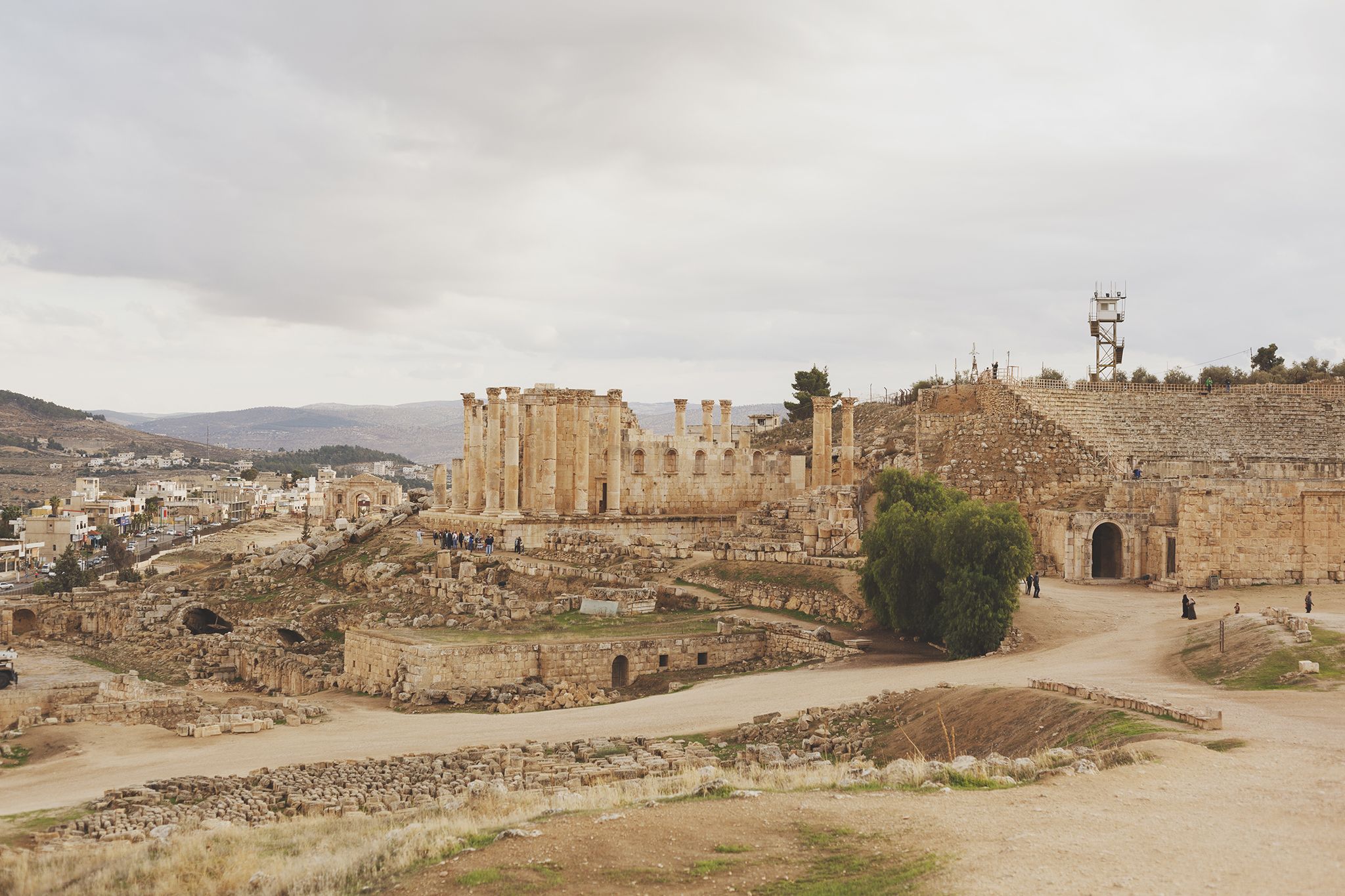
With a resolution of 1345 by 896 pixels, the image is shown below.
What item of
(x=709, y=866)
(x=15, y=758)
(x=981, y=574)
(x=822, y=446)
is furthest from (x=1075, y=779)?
(x=822, y=446)

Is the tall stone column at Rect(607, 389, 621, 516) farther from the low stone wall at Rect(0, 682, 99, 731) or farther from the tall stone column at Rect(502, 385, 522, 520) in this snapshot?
the low stone wall at Rect(0, 682, 99, 731)

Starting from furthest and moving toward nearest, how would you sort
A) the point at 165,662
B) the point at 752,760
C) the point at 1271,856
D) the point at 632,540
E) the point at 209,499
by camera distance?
the point at 209,499 < the point at 632,540 < the point at 165,662 < the point at 752,760 < the point at 1271,856

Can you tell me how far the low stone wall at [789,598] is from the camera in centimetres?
2997

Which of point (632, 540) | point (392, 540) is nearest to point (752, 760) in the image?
point (632, 540)

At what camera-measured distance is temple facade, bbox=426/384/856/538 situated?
140 feet

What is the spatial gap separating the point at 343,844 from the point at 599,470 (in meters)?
32.3

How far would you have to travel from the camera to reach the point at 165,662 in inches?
1388

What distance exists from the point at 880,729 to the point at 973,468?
2645 cm

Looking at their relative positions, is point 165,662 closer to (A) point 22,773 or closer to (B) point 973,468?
(A) point 22,773

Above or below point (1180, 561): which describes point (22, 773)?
below

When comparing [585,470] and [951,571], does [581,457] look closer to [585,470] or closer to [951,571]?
[585,470]

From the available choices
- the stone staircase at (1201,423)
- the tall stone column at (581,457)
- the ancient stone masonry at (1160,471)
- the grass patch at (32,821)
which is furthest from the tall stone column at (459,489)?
the grass patch at (32,821)

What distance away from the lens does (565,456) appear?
44.4 metres

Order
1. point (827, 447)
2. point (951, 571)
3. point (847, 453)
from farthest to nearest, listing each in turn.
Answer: point (847, 453) → point (827, 447) → point (951, 571)
